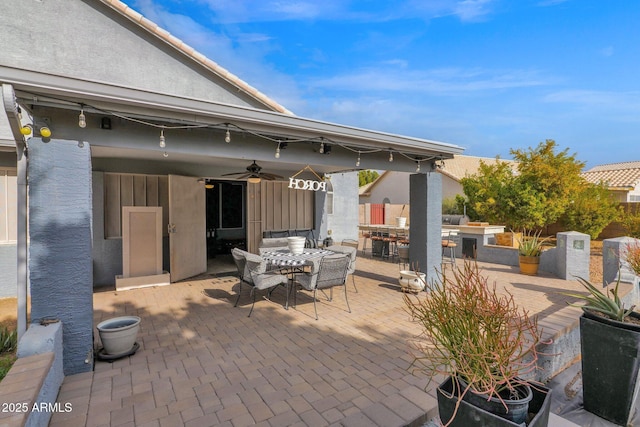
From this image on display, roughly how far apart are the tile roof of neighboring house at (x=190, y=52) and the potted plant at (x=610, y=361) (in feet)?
26.7

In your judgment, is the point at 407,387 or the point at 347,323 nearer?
the point at 407,387

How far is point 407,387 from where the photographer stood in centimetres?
278

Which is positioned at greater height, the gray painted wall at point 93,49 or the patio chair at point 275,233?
the gray painted wall at point 93,49

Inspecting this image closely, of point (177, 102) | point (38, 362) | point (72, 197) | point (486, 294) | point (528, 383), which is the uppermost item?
point (177, 102)

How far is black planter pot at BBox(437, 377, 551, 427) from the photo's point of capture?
4.85ft

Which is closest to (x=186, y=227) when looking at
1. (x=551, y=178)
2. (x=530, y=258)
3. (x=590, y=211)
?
(x=530, y=258)

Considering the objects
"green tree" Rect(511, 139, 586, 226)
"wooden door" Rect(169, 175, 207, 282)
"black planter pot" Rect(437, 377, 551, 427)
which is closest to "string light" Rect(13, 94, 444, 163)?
"wooden door" Rect(169, 175, 207, 282)

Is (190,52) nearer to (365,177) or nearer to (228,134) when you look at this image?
(228,134)

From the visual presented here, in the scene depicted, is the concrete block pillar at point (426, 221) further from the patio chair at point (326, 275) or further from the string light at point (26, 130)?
the string light at point (26, 130)

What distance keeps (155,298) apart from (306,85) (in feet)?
46.2

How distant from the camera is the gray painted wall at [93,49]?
5961mm

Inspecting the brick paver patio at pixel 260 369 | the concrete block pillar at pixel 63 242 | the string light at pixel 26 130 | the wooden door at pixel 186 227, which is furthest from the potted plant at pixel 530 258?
the string light at pixel 26 130

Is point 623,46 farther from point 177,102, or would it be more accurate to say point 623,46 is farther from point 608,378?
point 177,102

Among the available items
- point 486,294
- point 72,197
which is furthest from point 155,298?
point 486,294
